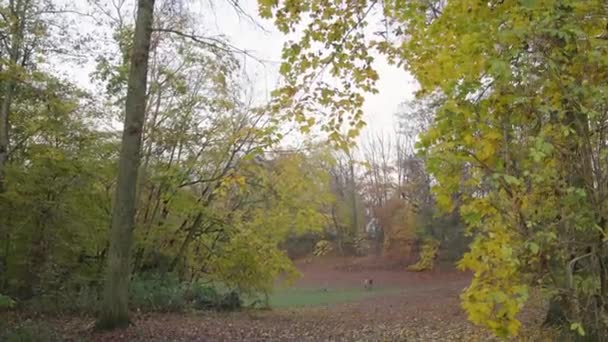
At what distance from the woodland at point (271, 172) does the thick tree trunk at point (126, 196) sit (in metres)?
0.03

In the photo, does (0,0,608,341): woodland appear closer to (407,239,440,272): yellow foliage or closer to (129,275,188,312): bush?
(129,275,188,312): bush

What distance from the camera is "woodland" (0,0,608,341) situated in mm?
2402

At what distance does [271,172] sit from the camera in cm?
1291

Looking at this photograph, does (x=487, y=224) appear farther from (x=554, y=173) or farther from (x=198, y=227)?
(x=198, y=227)

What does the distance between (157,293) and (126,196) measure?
476cm

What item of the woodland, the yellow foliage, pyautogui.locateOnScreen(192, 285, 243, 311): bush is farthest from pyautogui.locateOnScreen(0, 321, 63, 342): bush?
the yellow foliage

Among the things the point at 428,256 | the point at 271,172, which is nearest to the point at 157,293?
the point at 271,172

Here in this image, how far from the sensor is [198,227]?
43.0ft

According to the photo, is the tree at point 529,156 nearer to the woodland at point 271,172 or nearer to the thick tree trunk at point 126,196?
the woodland at point 271,172

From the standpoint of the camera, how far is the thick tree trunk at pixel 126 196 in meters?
6.66

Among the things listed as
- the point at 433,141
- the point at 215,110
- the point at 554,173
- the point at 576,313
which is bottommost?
the point at 576,313

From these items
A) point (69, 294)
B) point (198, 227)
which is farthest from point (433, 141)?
point (198, 227)

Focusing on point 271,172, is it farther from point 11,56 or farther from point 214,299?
point 11,56

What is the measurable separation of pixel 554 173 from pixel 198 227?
1157cm
